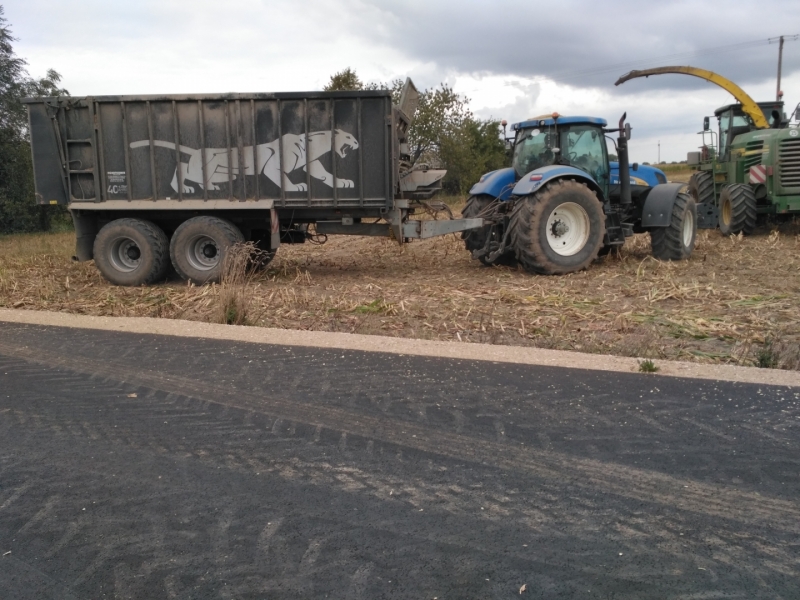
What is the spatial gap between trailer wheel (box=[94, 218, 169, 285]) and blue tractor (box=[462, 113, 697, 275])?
4916 mm

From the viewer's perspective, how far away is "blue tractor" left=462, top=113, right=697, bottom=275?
10758 mm

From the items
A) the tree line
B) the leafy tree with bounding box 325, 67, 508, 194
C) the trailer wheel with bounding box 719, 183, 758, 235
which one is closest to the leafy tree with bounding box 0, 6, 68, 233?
the tree line

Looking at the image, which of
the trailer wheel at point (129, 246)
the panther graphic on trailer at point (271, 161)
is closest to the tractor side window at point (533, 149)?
the panther graphic on trailer at point (271, 161)

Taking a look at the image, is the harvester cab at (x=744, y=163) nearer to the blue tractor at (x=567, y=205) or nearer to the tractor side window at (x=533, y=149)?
the blue tractor at (x=567, y=205)

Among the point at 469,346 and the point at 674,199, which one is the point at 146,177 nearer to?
the point at 469,346

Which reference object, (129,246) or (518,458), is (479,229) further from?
(518,458)

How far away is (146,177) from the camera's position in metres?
11.0

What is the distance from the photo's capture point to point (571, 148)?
11438 mm

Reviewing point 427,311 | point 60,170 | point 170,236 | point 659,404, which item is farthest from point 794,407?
point 60,170

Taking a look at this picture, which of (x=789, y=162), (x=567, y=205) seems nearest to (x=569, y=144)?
(x=567, y=205)

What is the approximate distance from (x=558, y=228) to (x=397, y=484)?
809 centimetres

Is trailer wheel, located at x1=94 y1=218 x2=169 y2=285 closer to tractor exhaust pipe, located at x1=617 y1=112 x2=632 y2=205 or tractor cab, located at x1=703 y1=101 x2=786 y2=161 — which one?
tractor exhaust pipe, located at x1=617 y1=112 x2=632 y2=205

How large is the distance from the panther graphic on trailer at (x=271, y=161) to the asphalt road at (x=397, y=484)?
5.40m

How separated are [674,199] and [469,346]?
22.5 feet
